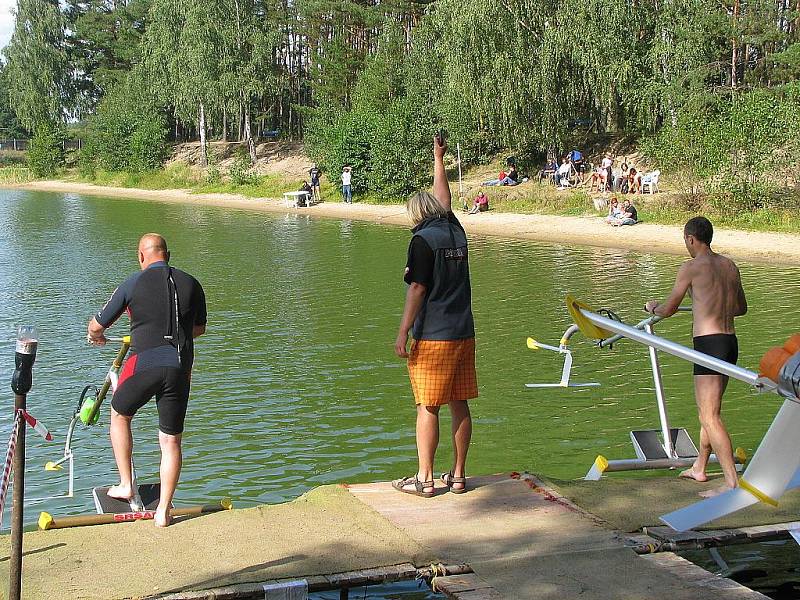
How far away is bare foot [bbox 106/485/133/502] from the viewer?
659cm

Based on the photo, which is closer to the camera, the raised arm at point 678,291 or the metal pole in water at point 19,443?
the metal pole in water at point 19,443

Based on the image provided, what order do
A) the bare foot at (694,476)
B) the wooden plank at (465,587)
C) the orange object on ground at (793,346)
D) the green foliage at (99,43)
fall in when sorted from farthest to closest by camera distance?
the green foliage at (99,43) < the bare foot at (694,476) < the wooden plank at (465,587) < the orange object on ground at (793,346)

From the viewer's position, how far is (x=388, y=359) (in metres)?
14.0

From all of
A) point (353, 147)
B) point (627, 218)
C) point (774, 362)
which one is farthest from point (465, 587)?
point (353, 147)

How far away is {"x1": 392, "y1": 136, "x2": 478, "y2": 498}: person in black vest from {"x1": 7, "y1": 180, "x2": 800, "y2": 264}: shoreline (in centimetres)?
1841

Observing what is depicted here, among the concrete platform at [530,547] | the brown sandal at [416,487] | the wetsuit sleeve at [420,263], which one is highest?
the wetsuit sleeve at [420,263]

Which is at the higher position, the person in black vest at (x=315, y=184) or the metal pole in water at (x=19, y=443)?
the person in black vest at (x=315, y=184)

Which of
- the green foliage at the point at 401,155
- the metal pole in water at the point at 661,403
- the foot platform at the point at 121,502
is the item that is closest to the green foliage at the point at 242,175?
the green foliage at the point at 401,155

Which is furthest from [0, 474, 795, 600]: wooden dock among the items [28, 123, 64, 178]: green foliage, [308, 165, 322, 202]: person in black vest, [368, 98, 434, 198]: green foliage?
[28, 123, 64, 178]: green foliage

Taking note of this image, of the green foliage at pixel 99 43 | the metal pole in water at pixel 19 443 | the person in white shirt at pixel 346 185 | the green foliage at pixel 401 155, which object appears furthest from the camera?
the green foliage at pixel 99 43

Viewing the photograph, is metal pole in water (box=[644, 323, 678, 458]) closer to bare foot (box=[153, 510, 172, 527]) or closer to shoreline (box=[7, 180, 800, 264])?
bare foot (box=[153, 510, 172, 527])

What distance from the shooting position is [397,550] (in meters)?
5.81

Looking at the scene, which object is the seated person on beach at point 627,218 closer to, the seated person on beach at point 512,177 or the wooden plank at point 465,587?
the seated person on beach at point 512,177

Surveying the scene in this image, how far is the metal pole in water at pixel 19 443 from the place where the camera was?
4.64m
